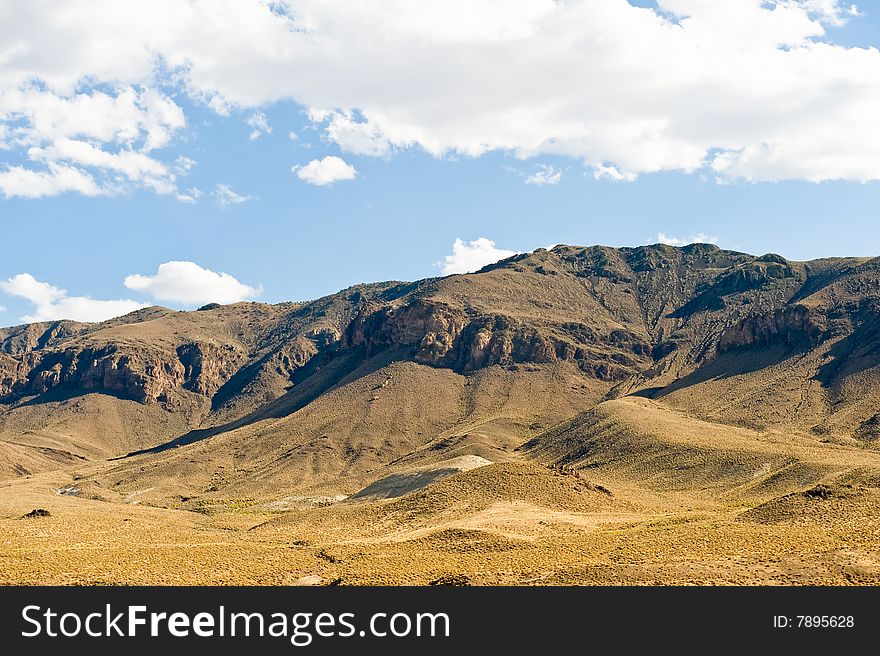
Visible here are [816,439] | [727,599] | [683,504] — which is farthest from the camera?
[816,439]

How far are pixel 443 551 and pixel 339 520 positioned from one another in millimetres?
27815

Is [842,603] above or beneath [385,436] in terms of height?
beneath

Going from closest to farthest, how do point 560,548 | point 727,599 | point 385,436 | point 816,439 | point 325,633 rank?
point 325,633, point 727,599, point 560,548, point 816,439, point 385,436

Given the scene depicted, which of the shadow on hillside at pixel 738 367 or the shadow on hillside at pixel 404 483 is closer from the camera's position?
the shadow on hillside at pixel 404 483

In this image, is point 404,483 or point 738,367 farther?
point 738,367

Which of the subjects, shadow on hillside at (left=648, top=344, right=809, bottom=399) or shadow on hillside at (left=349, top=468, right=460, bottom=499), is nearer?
shadow on hillside at (left=349, top=468, right=460, bottom=499)

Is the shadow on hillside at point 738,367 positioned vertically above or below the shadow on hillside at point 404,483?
above

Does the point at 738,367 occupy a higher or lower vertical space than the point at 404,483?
higher

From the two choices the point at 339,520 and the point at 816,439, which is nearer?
the point at 339,520

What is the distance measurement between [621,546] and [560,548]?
152 inches

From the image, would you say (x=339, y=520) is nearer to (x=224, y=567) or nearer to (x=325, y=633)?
(x=224, y=567)

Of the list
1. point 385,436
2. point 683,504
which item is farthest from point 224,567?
point 385,436

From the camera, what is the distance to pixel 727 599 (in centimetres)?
2920

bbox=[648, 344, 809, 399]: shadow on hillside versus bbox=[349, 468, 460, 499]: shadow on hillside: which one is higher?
bbox=[648, 344, 809, 399]: shadow on hillside
